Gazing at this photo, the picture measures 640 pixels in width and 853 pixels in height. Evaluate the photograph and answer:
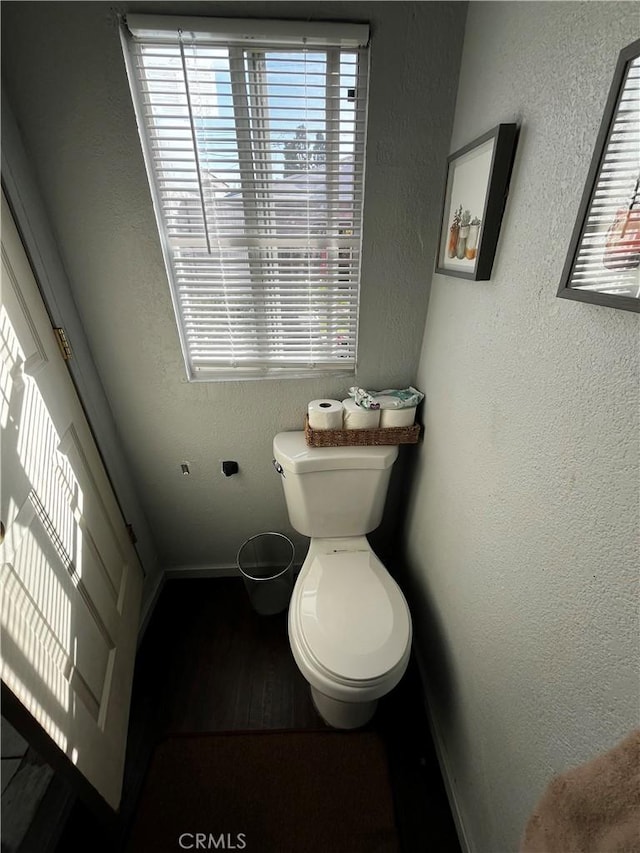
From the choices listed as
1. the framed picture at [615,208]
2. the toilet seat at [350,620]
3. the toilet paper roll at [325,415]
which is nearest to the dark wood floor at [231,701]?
the toilet seat at [350,620]

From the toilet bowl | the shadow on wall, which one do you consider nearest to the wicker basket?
the shadow on wall

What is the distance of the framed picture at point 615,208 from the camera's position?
0.47 meters

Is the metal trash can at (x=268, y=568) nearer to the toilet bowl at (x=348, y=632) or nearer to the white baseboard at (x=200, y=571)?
the white baseboard at (x=200, y=571)

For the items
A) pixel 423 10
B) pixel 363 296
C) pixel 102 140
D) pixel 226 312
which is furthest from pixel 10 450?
pixel 423 10

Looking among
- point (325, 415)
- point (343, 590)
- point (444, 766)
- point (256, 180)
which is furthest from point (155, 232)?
point (444, 766)

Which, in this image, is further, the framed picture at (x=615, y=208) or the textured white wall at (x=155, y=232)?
the textured white wall at (x=155, y=232)

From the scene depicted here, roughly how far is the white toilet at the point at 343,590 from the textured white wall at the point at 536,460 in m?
0.23

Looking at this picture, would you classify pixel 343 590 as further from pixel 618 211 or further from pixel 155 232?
pixel 155 232

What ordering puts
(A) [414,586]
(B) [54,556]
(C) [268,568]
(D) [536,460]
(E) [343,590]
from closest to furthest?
(D) [536,460] → (B) [54,556] → (E) [343,590] → (A) [414,586] → (C) [268,568]

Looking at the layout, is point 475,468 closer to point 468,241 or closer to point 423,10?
point 468,241

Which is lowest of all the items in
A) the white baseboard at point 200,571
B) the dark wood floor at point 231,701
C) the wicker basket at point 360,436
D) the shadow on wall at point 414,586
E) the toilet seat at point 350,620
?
the dark wood floor at point 231,701

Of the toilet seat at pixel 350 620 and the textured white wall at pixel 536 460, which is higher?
the textured white wall at pixel 536 460

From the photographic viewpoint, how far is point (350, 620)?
3.80 ft

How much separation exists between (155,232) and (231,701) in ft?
5.38
